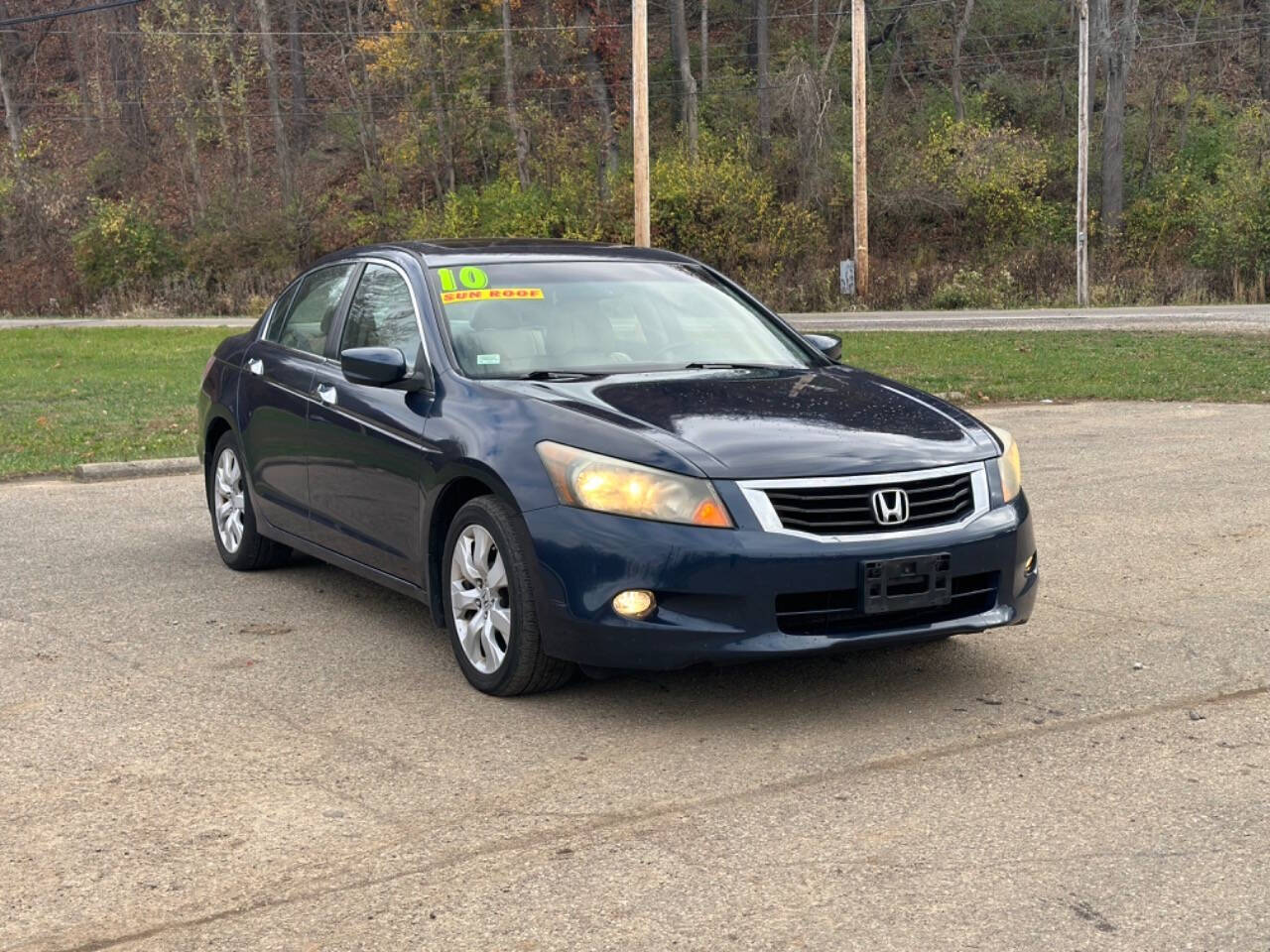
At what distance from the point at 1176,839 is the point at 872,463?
5.28 feet

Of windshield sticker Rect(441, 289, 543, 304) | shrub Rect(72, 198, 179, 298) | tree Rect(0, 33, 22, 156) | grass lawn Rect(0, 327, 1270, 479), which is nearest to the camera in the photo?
windshield sticker Rect(441, 289, 543, 304)

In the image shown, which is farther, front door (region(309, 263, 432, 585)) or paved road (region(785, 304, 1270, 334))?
paved road (region(785, 304, 1270, 334))

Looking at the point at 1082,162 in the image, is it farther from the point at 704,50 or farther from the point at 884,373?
the point at 884,373

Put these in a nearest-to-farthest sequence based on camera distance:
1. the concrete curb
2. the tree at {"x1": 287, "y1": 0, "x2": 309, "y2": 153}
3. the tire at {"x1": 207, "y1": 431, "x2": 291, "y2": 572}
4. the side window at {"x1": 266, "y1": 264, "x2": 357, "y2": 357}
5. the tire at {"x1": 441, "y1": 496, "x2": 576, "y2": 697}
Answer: the tire at {"x1": 441, "y1": 496, "x2": 576, "y2": 697} → the side window at {"x1": 266, "y1": 264, "x2": 357, "y2": 357} → the tire at {"x1": 207, "y1": 431, "x2": 291, "y2": 572} → the concrete curb → the tree at {"x1": 287, "y1": 0, "x2": 309, "y2": 153}

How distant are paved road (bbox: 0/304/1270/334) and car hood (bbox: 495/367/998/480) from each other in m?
19.9

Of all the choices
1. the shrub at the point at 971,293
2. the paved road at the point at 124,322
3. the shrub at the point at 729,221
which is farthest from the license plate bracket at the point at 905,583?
the shrub at the point at 729,221

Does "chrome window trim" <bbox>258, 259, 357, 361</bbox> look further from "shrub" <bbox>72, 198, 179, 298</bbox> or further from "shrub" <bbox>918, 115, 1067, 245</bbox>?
"shrub" <bbox>72, 198, 179, 298</bbox>

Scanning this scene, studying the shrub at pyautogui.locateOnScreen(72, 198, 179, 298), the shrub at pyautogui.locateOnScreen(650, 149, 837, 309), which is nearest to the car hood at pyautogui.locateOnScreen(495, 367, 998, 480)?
the shrub at pyautogui.locateOnScreen(650, 149, 837, 309)

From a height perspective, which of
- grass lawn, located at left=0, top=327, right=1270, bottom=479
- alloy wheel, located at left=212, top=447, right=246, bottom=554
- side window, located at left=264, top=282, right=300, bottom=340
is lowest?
grass lawn, located at left=0, top=327, right=1270, bottom=479

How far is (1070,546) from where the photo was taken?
26.8 ft

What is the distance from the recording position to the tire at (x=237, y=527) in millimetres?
7832

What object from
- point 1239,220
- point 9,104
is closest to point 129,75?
point 9,104

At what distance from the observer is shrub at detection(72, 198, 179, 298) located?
5034 cm

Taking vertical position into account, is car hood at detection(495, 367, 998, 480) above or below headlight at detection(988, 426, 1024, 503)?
above
